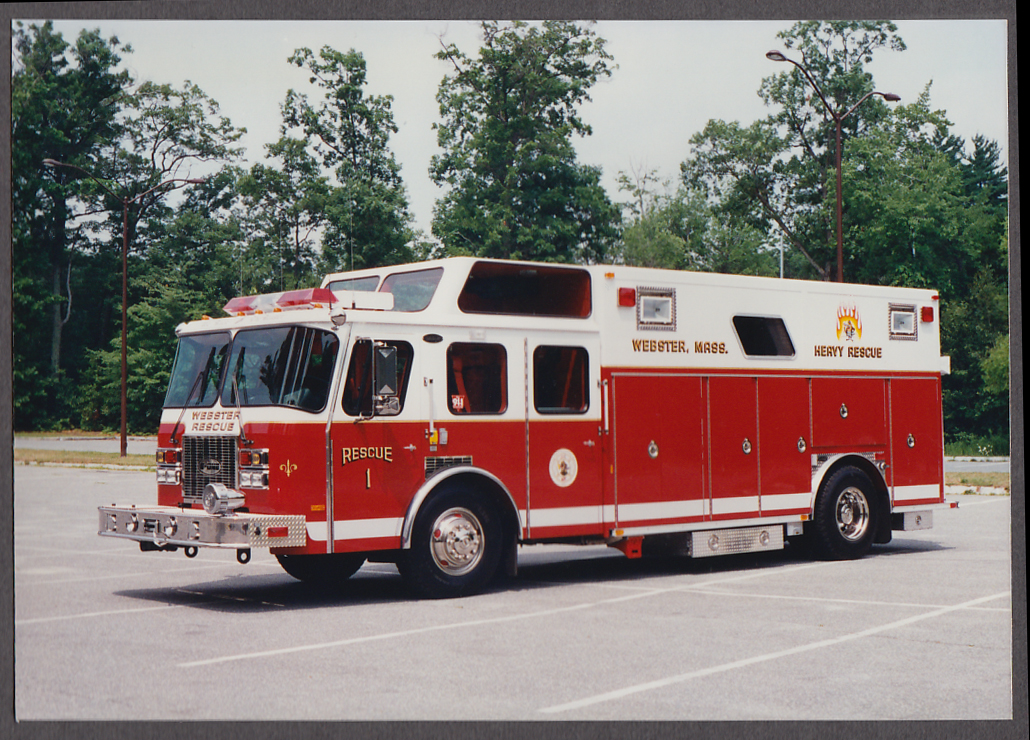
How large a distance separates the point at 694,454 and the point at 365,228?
34.2 feet

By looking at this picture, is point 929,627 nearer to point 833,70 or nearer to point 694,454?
point 694,454

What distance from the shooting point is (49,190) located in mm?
14883

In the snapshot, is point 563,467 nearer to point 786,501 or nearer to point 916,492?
point 786,501

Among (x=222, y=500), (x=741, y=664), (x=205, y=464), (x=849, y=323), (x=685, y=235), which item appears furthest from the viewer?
(x=685, y=235)

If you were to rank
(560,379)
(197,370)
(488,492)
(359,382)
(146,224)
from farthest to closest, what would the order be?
(146,224) → (560,379) → (197,370) → (488,492) → (359,382)

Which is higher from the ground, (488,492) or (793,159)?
(793,159)

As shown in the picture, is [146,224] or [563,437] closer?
[563,437]

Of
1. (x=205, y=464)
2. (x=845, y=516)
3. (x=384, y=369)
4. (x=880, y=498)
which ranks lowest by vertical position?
(x=845, y=516)

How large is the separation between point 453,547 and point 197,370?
9.62ft

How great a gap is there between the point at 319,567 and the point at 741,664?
204 inches

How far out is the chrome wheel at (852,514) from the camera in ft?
42.8

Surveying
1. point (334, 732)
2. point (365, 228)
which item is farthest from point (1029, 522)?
point (365, 228)

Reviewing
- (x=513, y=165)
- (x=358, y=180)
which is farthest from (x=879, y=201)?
(x=358, y=180)

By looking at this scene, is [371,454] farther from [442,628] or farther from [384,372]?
[442,628]
